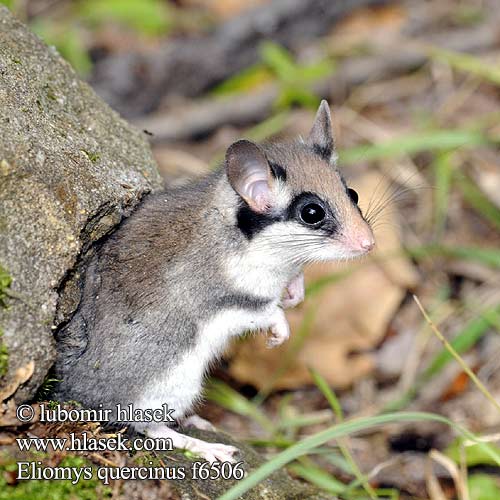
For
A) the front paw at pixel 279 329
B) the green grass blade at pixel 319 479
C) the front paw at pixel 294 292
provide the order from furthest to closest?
the green grass blade at pixel 319 479
the front paw at pixel 294 292
the front paw at pixel 279 329

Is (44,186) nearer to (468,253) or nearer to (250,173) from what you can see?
(250,173)

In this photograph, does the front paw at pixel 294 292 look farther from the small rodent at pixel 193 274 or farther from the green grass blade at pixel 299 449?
the green grass blade at pixel 299 449

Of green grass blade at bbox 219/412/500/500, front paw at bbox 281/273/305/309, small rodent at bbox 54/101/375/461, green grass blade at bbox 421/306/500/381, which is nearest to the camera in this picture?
green grass blade at bbox 219/412/500/500

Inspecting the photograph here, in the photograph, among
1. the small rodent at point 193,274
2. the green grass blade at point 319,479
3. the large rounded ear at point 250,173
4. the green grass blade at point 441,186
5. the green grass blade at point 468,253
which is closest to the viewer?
the large rounded ear at point 250,173

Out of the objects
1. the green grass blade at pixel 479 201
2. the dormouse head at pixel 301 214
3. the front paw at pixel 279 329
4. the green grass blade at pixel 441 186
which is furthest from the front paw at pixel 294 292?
the green grass blade at pixel 479 201

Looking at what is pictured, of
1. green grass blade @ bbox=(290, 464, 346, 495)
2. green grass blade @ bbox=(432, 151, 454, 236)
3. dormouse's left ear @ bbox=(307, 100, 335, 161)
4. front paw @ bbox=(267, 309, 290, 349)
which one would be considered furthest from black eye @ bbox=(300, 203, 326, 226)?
green grass blade @ bbox=(432, 151, 454, 236)

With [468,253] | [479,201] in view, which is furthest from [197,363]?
[479,201]

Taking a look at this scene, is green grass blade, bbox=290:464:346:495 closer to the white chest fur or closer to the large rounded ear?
the white chest fur
